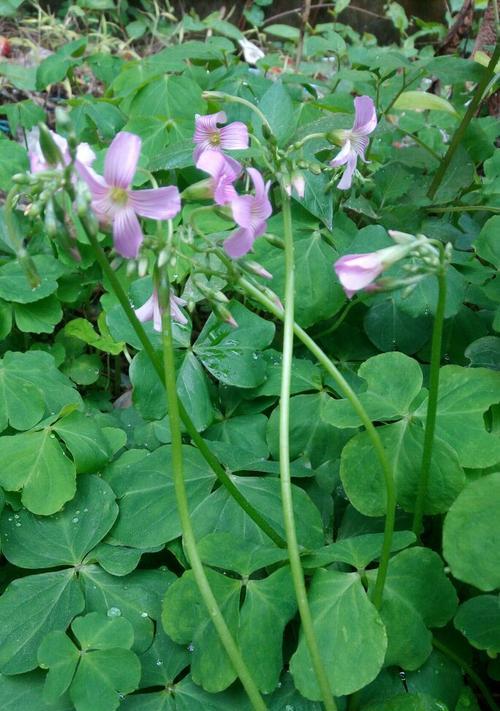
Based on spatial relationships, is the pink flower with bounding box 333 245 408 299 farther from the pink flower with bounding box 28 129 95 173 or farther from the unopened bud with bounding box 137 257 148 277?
the pink flower with bounding box 28 129 95 173

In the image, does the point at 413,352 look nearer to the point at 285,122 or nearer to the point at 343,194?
the point at 343,194

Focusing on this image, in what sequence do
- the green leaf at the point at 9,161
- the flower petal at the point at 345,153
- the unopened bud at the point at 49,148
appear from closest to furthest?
1. the unopened bud at the point at 49,148
2. the flower petal at the point at 345,153
3. the green leaf at the point at 9,161

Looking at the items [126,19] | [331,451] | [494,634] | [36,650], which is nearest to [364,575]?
[494,634]

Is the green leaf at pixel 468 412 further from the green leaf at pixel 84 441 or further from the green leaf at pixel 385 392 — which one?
Result: the green leaf at pixel 84 441

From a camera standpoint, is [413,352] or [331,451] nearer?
[331,451]

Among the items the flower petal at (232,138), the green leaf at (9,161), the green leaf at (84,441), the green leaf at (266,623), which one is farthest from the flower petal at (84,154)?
the green leaf at (9,161)

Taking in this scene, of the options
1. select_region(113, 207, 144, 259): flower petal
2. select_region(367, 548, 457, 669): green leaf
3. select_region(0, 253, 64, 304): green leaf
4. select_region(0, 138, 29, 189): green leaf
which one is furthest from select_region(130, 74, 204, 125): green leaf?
select_region(367, 548, 457, 669): green leaf
